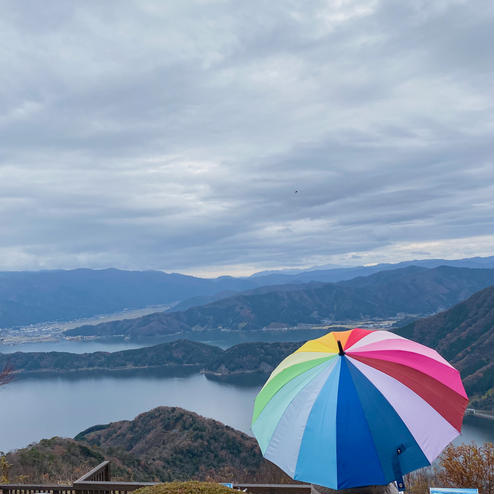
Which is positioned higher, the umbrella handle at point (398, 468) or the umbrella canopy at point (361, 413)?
the umbrella canopy at point (361, 413)

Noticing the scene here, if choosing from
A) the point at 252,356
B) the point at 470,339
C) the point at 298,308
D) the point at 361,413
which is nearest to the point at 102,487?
the point at 361,413

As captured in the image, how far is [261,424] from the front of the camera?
338 cm

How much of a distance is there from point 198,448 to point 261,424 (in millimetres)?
24653

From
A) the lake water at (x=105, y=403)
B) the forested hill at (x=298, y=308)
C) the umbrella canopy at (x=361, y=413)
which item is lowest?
the lake water at (x=105, y=403)

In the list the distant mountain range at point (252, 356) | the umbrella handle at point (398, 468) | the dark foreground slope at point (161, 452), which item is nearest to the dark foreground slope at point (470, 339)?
the distant mountain range at point (252, 356)

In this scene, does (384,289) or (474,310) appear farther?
(384,289)

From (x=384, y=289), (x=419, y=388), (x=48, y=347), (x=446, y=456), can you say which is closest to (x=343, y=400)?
(x=419, y=388)

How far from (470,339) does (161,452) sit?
2839 inches

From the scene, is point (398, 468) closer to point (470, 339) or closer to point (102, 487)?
point (102, 487)

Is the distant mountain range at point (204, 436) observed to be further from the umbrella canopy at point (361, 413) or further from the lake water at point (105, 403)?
the lake water at point (105, 403)

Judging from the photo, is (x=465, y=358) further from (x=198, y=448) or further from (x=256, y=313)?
(x=256, y=313)

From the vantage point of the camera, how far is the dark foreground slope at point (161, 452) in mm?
15477

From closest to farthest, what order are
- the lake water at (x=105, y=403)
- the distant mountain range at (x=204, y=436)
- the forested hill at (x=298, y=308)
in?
the distant mountain range at (x=204, y=436)
the lake water at (x=105, y=403)
the forested hill at (x=298, y=308)

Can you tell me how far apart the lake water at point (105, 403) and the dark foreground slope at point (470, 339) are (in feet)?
33.5
